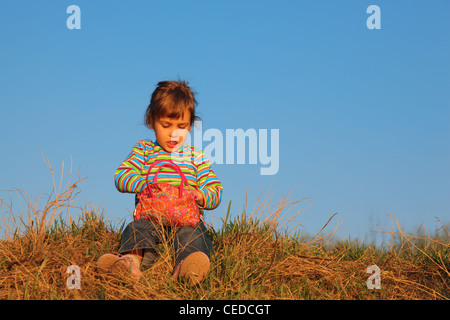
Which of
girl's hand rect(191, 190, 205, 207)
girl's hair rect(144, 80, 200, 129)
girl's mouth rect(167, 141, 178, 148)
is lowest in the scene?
girl's hand rect(191, 190, 205, 207)

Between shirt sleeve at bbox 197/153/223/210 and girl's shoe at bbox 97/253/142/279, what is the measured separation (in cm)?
95

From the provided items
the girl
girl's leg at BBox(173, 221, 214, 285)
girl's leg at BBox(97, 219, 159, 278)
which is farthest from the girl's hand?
girl's leg at BBox(97, 219, 159, 278)

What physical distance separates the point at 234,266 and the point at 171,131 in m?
1.56

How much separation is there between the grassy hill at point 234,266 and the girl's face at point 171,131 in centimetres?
104

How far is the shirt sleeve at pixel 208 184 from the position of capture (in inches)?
182

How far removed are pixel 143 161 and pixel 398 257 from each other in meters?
3.21

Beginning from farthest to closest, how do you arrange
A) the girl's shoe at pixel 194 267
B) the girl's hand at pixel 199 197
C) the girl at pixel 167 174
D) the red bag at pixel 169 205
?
the girl's hand at pixel 199 197
the red bag at pixel 169 205
the girl at pixel 167 174
the girl's shoe at pixel 194 267

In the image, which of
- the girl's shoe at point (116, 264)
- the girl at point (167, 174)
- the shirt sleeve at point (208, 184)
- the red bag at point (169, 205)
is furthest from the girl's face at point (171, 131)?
the girl's shoe at point (116, 264)

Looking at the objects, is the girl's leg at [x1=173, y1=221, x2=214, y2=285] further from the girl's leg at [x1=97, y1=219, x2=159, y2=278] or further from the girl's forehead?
the girl's forehead

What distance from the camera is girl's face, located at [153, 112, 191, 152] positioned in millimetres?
4723

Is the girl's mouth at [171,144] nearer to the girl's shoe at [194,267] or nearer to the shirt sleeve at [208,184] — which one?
the shirt sleeve at [208,184]

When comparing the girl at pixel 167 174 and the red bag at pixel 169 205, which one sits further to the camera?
the red bag at pixel 169 205
